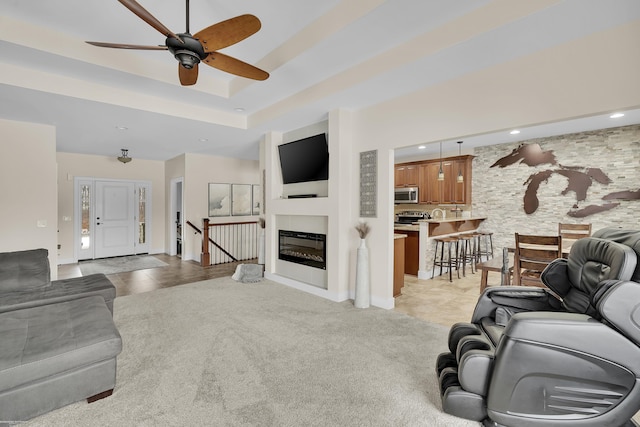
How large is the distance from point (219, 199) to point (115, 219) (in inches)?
108

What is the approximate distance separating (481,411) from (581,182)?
5.36 meters

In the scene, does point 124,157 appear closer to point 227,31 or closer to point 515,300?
point 227,31

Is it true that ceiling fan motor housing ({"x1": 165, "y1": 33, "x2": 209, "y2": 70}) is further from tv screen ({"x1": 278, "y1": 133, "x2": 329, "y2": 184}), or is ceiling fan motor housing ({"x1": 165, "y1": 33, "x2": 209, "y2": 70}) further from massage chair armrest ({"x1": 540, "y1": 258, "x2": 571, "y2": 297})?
massage chair armrest ({"x1": 540, "y1": 258, "x2": 571, "y2": 297})

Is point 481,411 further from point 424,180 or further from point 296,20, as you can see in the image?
point 424,180

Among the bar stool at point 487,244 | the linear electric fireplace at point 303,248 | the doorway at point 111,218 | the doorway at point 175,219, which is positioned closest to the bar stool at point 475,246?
the bar stool at point 487,244

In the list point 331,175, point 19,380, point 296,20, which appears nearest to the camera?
point 19,380

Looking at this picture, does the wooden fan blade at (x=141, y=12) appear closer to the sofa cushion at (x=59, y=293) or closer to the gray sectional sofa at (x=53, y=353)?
the gray sectional sofa at (x=53, y=353)

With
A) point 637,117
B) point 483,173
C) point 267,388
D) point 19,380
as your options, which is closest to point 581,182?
point 637,117

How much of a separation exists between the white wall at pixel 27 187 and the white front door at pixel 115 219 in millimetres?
2883

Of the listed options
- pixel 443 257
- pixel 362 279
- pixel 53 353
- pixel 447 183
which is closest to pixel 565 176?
pixel 447 183

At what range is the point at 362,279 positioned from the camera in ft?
12.5

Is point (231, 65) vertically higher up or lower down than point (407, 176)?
higher up

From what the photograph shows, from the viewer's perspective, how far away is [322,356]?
258cm

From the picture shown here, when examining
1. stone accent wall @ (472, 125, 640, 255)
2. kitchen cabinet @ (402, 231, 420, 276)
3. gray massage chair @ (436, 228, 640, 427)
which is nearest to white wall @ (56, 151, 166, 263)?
kitchen cabinet @ (402, 231, 420, 276)
